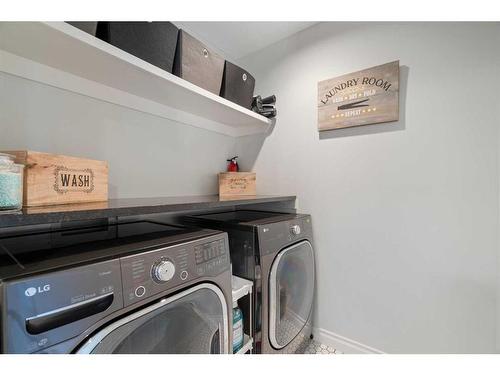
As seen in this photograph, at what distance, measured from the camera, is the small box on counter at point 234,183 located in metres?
1.65

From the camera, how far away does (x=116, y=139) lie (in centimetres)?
129

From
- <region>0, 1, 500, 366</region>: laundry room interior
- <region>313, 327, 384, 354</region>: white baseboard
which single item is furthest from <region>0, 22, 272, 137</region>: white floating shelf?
<region>313, 327, 384, 354</region>: white baseboard

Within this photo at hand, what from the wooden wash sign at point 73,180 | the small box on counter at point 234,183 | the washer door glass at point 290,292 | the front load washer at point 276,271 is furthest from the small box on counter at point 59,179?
the washer door glass at point 290,292

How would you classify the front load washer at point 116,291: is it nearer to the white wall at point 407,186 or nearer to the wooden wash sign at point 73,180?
the wooden wash sign at point 73,180

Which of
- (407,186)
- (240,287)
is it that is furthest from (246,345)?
(407,186)

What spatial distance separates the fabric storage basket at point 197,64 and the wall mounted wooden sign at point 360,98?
0.74 metres

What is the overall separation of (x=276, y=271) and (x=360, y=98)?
1.21m

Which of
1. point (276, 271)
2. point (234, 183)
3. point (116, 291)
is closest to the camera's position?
point (116, 291)

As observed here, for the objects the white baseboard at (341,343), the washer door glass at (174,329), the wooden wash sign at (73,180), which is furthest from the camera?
the white baseboard at (341,343)

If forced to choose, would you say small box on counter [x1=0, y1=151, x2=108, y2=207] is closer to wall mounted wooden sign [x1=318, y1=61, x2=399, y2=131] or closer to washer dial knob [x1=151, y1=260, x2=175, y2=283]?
washer dial knob [x1=151, y1=260, x2=175, y2=283]

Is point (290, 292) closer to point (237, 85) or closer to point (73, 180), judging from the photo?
point (73, 180)

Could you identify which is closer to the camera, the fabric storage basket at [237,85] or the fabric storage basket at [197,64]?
the fabric storage basket at [197,64]
